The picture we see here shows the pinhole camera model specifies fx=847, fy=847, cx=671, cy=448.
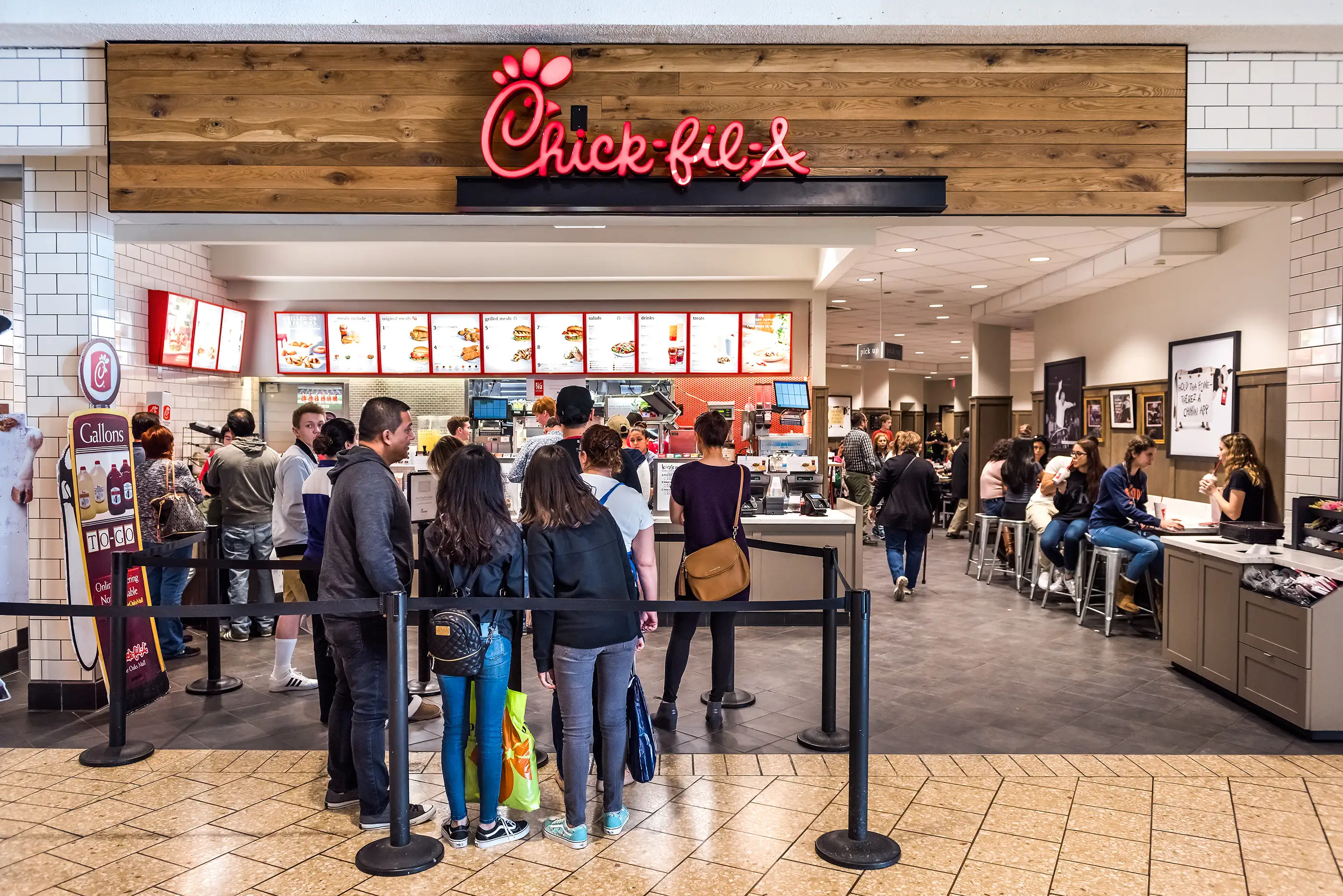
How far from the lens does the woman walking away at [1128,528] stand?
21.5 feet

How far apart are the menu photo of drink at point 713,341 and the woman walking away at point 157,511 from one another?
488 centimetres

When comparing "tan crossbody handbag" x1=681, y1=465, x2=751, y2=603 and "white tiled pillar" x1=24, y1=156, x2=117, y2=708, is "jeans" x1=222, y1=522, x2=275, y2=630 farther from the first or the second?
"tan crossbody handbag" x1=681, y1=465, x2=751, y2=603

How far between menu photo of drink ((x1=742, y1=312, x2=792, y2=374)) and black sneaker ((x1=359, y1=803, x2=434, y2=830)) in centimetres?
628

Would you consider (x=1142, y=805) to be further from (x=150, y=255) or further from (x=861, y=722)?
(x=150, y=255)

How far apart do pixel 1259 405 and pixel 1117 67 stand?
13.3 ft

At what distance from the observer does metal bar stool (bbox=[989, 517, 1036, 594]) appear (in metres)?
8.29

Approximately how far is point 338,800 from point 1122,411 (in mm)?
8738

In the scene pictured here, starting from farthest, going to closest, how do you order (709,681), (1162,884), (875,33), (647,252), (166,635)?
(647,252), (166,635), (709,681), (875,33), (1162,884)

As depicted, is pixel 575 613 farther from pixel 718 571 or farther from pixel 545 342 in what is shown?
pixel 545 342

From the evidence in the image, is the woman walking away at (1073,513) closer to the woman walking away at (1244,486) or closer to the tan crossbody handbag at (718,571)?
the woman walking away at (1244,486)

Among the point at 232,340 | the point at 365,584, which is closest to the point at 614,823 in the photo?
the point at 365,584

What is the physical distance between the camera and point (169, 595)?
19.0 ft

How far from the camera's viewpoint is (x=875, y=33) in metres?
4.04

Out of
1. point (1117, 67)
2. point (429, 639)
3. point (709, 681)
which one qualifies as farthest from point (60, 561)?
point (1117, 67)
